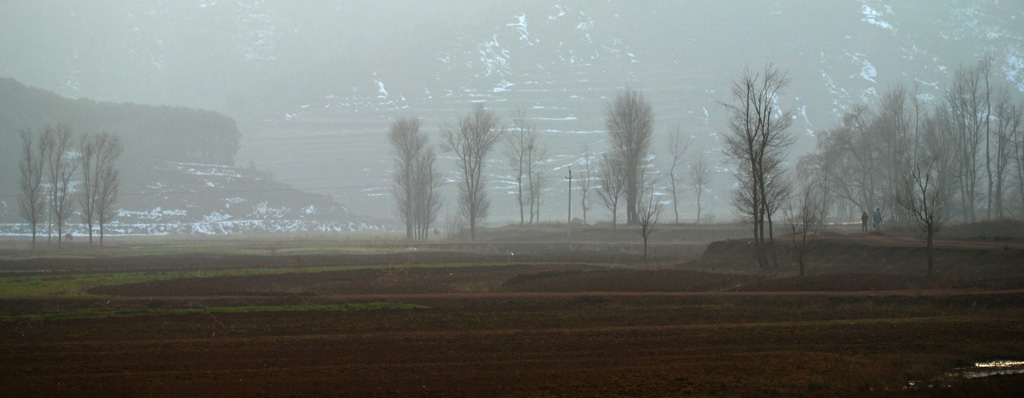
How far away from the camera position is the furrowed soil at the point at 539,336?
1170cm

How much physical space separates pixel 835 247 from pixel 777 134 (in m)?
6.35

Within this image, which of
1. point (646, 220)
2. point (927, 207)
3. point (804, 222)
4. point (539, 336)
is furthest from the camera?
point (646, 220)

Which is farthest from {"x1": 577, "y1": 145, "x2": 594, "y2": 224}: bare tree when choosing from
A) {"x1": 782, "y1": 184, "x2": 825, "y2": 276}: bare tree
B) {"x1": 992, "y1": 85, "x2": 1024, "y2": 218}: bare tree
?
{"x1": 782, "y1": 184, "x2": 825, "y2": 276}: bare tree

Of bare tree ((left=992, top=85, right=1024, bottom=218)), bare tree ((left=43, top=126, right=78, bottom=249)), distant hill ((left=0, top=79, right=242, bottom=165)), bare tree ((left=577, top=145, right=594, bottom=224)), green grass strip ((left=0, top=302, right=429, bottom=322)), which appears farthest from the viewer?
distant hill ((left=0, top=79, right=242, bottom=165))

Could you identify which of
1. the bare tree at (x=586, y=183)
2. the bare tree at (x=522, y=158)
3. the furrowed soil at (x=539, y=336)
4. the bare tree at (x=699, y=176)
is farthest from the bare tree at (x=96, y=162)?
the bare tree at (x=699, y=176)

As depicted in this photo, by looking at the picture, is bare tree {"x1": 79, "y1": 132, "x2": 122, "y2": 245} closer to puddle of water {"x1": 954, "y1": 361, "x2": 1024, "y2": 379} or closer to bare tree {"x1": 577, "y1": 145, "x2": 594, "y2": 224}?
bare tree {"x1": 577, "y1": 145, "x2": 594, "y2": 224}

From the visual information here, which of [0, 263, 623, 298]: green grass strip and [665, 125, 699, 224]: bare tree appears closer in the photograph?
[0, 263, 623, 298]: green grass strip

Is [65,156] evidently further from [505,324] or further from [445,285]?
[505,324]

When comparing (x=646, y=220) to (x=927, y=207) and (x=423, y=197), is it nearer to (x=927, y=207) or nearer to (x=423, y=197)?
(x=927, y=207)

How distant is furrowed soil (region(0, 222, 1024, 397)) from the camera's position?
11.7m

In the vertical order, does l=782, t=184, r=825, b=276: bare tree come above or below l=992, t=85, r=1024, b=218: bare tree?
below

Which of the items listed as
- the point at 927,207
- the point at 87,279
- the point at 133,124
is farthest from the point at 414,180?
the point at 133,124

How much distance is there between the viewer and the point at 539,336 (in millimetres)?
15680

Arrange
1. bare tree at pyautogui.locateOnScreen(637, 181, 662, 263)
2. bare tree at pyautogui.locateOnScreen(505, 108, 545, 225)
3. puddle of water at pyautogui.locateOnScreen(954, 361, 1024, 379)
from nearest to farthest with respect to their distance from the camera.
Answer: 1. puddle of water at pyautogui.locateOnScreen(954, 361, 1024, 379)
2. bare tree at pyautogui.locateOnScreen(637, 181, 662, 263)
3. bare tree at pyautogui.locateOnScreen(505, 108, 545, 225)
